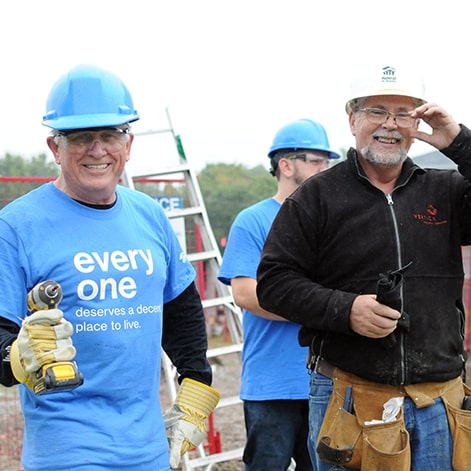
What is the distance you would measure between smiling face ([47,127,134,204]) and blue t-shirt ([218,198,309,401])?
1.62 metres

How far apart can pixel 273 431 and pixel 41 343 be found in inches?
88.6

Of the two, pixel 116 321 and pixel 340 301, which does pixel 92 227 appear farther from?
pixel 340 301

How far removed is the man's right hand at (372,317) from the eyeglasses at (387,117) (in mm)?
758

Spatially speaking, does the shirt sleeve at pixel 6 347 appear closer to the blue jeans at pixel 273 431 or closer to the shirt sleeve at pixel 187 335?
the shirt sleeve at pixel 187 335

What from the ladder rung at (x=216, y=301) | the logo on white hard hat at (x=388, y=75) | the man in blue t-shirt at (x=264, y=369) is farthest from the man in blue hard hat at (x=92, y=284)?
the ladder rung at (x=216, y=301)

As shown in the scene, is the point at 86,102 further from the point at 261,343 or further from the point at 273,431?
the point at 273,431

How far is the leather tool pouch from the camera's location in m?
3.21

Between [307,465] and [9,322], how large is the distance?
2473 millimetres

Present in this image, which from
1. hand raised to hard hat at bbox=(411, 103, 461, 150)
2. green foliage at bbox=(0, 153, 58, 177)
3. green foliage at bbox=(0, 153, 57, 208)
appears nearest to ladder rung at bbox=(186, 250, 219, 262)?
hand raised to hard hat at bbox=(411, 103, 461, 150)

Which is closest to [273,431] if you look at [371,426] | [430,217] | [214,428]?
[371,426]

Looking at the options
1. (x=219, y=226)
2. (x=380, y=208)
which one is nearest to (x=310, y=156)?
(x=380, y=208)

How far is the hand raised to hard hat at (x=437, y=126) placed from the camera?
3.40m

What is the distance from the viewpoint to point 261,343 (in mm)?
4637

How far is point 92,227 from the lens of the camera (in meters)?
3.03
